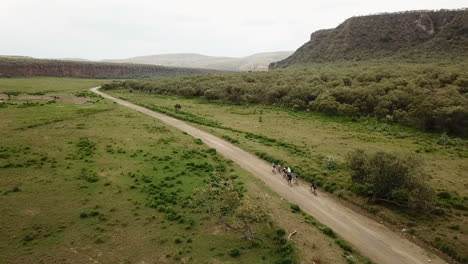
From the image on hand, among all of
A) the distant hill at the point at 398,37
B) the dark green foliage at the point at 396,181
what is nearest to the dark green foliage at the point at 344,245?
the dark green foliage at the point at 396,181

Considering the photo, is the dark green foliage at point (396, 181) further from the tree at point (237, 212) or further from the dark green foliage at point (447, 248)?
the tree at point (237, 212)

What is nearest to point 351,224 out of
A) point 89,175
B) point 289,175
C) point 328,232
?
point 328,232

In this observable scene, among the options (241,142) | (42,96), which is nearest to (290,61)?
(42,96)

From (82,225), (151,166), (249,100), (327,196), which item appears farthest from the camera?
(249,100)

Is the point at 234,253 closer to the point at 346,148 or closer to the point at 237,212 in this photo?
the point at 237,212

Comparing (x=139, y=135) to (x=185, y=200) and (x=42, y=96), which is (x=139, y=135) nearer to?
(x=185, y=200)

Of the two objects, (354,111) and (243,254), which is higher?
(354,111)
